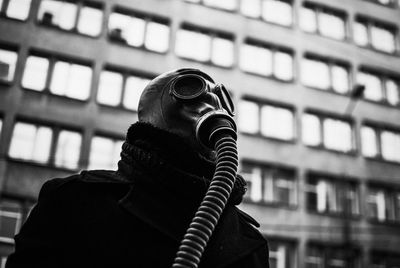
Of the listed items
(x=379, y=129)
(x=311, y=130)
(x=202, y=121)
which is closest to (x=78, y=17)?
(x=311, y=130)

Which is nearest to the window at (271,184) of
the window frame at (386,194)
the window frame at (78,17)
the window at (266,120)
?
the window at (266,120)

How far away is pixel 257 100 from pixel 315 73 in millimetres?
4198

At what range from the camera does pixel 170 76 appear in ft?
7.82

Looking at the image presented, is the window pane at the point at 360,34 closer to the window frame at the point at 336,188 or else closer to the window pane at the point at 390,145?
the window pane at the point at 390,145

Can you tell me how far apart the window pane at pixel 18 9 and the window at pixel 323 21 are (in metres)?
14.0

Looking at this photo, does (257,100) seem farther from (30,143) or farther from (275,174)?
(30,143)

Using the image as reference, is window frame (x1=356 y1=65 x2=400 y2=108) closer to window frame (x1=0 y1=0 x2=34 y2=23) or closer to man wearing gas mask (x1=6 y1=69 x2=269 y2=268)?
window frame (x1=0 y1=0 x2=34 y2=23)

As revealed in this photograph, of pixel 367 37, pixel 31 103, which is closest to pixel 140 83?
pixel 31 103

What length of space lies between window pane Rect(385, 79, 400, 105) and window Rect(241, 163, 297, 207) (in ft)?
27.6

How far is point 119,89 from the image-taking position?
67.5ft

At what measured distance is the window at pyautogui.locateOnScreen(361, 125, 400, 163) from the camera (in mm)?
24297

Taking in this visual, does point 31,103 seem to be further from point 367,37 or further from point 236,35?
point 367,37

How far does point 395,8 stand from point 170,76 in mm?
28914

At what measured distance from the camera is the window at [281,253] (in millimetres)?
20625
